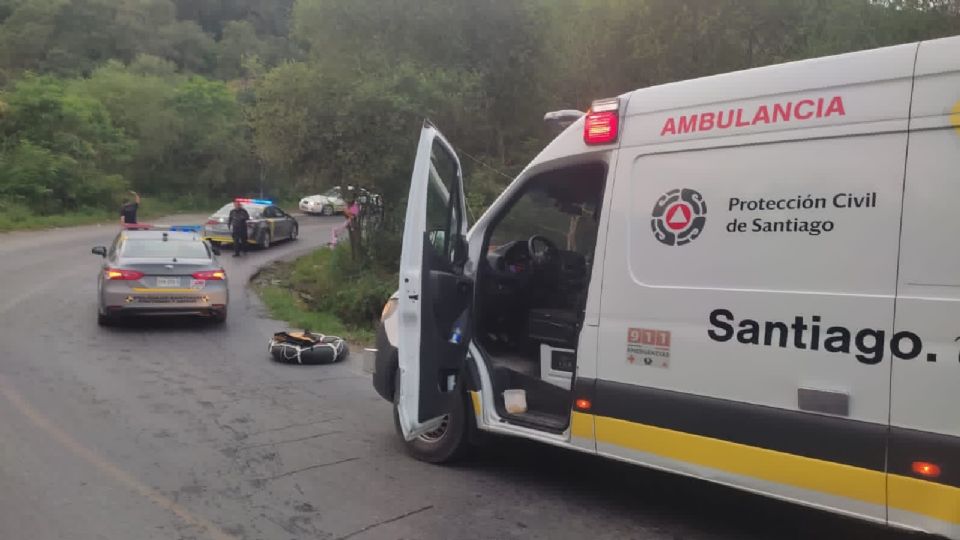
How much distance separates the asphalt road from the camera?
462 centimetres

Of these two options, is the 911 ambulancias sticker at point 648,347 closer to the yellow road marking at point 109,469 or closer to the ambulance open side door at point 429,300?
the ambulance open side door at point 429,300

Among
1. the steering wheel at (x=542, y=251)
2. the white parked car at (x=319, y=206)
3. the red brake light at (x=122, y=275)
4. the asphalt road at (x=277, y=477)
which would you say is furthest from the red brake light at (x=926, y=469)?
the white parked car at (x=319, y=206)

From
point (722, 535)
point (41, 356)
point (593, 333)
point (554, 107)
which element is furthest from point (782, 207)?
point (554, 107)

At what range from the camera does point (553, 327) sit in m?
5.70

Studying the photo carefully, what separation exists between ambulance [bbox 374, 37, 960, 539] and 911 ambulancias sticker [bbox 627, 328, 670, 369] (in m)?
0.01

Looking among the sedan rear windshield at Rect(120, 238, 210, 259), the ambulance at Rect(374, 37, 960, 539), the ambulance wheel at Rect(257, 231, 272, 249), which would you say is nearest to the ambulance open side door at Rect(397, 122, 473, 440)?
the ambulance at Rect(374, 37, 960, 539)

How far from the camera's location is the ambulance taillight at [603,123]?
4805 millimetres

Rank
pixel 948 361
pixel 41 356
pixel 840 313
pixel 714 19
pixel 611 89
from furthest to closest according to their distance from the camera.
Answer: pixel 611 89
pixel 714 19
pixel 41 356
pixel 840 313
pixel 948 361

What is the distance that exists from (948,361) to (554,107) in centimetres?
1836

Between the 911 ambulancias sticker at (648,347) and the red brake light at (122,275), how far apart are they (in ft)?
28.3

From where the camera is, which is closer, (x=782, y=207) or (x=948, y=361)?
(x=948, y=361)

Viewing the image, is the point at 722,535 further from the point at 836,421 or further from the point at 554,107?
the point at 554,107

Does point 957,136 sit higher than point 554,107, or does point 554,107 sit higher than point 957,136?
point 554,107

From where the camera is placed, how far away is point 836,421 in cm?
379
